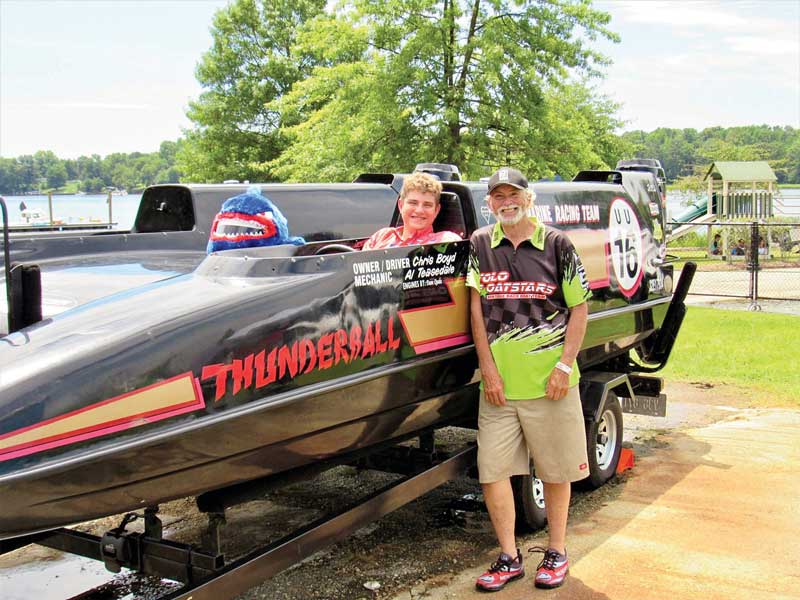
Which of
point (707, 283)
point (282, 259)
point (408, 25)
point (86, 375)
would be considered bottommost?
point (707, 283)

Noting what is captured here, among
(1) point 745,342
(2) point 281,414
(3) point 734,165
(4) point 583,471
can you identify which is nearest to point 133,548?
(2) point 281,414

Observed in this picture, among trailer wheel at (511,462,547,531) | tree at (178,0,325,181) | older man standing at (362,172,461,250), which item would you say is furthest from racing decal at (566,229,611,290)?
tree at (178,0,325,181)

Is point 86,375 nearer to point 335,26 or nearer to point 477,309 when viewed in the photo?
point 477,309

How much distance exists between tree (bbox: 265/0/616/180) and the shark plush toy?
1099 centimetres

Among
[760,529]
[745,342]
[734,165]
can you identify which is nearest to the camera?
[760,529]

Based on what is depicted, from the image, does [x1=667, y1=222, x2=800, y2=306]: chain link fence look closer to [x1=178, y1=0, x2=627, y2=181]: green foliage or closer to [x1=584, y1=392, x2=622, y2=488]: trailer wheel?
[x1=178, y1=0, x2=627, y2=181]: green foliage

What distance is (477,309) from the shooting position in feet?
14.7

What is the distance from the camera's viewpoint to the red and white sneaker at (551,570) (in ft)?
14.5

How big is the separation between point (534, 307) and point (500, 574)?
1402 mm

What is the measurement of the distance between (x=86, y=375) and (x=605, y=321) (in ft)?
12.7

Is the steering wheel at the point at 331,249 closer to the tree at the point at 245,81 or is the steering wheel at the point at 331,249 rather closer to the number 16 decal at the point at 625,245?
the number 16 decal at the point at 625,245

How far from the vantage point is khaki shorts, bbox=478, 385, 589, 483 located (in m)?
4.46

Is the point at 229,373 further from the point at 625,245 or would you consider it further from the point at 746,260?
the point at 746,260

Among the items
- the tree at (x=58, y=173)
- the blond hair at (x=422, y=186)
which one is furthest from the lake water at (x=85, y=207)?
the blond hair at (x=422, y=186)
